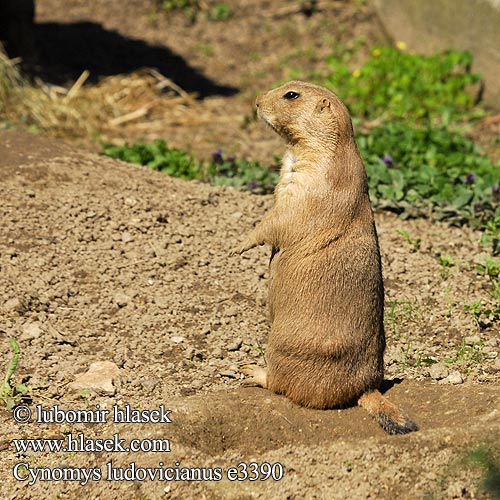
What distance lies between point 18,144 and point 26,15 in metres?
3.90

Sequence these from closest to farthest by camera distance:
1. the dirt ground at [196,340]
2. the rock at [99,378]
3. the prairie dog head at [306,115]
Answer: the dirt ground at [196,340] → the prairie dog head at [306,115] → the rock at [99,378]

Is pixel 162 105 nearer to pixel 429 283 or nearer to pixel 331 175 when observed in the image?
pixel 429 283

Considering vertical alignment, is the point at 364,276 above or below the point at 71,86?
above

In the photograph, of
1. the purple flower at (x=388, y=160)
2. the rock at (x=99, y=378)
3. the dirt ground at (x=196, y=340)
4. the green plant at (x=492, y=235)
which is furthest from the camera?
the purple flower at (x=388, y=160)

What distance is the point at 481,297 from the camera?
5.58 metres

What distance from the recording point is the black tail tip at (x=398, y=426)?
4059 millimetres

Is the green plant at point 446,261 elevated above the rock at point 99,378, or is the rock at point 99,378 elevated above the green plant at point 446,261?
the green plant at point 446,261

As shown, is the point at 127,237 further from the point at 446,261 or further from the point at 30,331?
the point at 446,261

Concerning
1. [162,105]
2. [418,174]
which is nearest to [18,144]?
[418,174]

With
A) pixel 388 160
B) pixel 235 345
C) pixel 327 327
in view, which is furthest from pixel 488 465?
pixel 388 160

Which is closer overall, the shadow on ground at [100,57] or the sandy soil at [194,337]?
the sandy soil at [194,337]

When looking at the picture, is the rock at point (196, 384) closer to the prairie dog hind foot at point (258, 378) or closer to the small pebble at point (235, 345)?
the prairie dog hind foot at point (258, 378)

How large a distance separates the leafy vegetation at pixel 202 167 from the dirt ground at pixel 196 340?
1.25 ft

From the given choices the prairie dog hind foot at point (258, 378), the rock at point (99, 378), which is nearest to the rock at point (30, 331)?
the rock at point (99, 378)
